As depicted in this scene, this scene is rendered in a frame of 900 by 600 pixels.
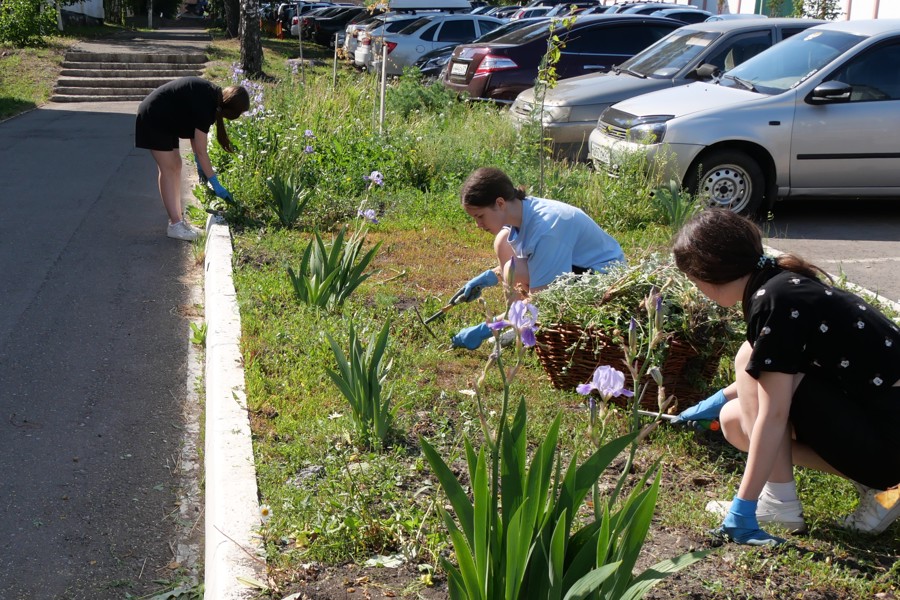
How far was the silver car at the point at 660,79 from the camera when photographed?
10203 millimetres

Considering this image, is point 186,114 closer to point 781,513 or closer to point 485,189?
point 485,189

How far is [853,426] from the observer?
9.96 feet

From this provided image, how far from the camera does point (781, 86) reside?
848 centimetres

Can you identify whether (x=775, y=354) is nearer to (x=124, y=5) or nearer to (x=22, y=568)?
(x=22, y=568)

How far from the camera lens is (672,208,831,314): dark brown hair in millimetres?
3035

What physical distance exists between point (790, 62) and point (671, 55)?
6.86 feet

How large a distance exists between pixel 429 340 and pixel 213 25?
4072cm

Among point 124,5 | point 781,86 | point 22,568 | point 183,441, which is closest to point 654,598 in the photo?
point 22,568

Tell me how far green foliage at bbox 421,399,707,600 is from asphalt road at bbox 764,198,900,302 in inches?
188

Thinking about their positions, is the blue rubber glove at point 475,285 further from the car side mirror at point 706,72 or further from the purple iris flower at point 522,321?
the car side mirror at point 706,72

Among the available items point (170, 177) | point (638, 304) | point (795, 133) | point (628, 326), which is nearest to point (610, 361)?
point (628, 326)

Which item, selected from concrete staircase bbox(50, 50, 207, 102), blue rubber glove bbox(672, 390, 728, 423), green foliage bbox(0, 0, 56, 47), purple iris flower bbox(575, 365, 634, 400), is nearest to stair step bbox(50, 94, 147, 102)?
concrete staircase bbox(50, 50, 207, 102)

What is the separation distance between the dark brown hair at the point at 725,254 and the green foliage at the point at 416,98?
30.8ft

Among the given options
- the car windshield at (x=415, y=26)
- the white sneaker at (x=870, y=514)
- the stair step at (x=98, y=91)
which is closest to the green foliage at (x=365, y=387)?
the white sneaker at (x=870, y=514)
